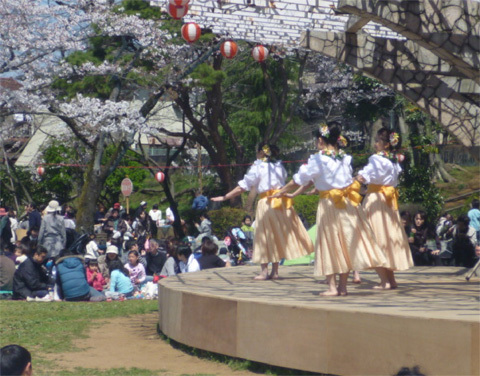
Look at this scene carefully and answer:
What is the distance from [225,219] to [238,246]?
606 cm

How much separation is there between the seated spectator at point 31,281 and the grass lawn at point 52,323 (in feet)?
2.04

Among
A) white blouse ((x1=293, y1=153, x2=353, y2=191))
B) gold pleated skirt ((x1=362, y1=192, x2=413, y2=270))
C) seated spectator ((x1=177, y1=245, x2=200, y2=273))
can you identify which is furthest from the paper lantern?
seated spectator ((x1=177, y1=245, x2=200, y2=273))

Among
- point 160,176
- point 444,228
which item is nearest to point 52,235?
point 444,228

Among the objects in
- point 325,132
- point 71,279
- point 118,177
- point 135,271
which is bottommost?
point 71,279

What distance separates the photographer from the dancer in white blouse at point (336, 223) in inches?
324

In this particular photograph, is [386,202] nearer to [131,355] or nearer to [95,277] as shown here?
[131,355]

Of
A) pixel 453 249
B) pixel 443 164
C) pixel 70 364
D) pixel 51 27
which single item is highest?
pixel 51 27

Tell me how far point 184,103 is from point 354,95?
7.20m

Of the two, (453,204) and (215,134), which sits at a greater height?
(215,134)

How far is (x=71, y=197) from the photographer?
34656 mm

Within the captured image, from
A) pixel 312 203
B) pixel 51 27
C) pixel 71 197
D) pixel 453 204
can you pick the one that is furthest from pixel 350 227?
pixel 71 197

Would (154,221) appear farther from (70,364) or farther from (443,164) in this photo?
(70,364)

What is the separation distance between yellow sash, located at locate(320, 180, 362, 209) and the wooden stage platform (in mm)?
964

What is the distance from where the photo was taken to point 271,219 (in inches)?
408
